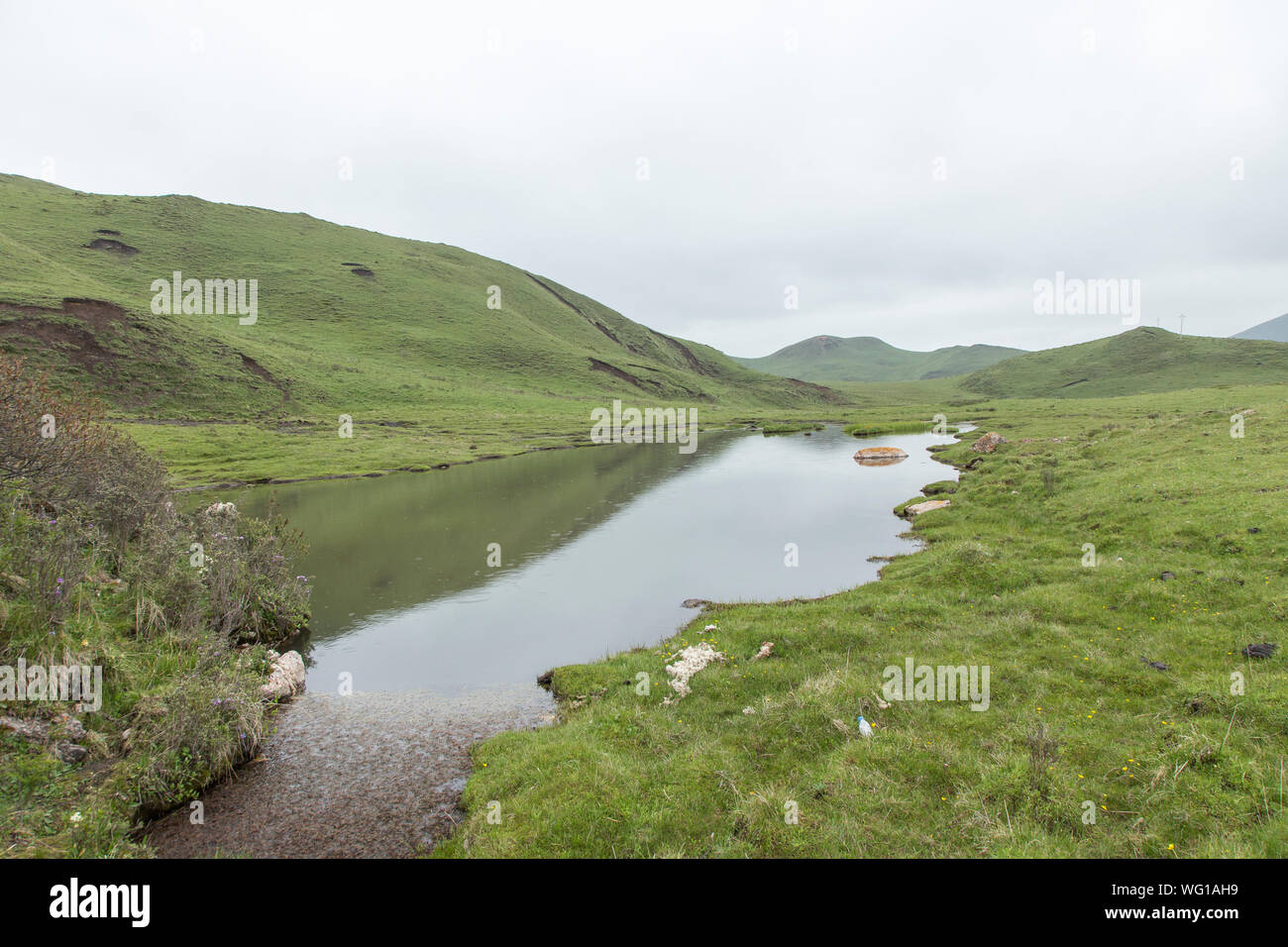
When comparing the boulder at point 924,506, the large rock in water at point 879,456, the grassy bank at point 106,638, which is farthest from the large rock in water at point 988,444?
the grassy bank at point 106,638

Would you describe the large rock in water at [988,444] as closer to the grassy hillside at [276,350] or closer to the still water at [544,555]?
the still water at [544,555]

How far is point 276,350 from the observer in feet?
378

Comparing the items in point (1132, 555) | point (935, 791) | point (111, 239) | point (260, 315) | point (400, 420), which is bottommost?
point (935, 791)

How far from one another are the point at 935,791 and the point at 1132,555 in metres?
15.9

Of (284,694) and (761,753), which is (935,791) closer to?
(761,753)

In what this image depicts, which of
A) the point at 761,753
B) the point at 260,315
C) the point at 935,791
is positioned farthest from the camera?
the point at 260,315

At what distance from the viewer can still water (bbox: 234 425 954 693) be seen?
2081 centimetres

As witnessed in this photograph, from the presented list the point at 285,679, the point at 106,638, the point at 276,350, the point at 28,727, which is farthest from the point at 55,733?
the point at 276,350

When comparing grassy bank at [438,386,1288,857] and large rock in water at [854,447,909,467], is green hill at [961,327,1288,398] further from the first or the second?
grassy bank at [438,386,1288,857]

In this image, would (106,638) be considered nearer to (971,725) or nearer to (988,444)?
(971,725)

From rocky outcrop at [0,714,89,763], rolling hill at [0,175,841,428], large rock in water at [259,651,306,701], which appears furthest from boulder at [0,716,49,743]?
rolling hill at [0,175,841,428]

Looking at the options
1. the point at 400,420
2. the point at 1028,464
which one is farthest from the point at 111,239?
the point at 1028,464

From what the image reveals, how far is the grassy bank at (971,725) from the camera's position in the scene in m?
8.51

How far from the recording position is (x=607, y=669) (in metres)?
17.4
